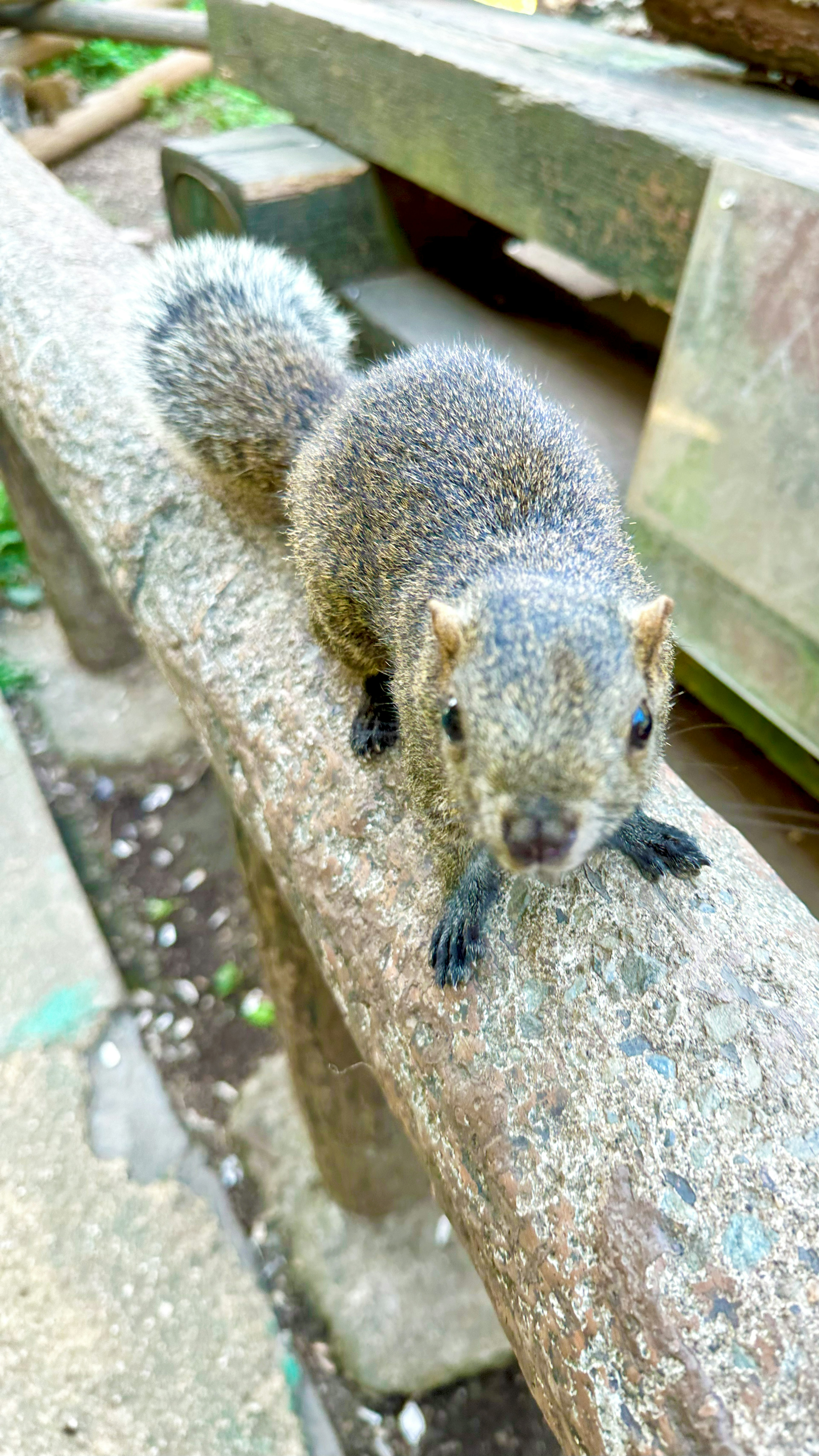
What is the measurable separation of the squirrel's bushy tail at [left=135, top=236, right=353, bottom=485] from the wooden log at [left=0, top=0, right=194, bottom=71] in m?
5.54

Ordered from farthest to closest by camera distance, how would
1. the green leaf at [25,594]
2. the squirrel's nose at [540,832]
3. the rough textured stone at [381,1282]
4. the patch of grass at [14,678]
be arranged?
1. the green leaf at [25,594]
2. the patch of grass at [14,678]
3. the rough textured stone at [381,1282]
4. the squirrel's nose at [540,832]

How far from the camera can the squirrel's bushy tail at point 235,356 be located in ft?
6.61

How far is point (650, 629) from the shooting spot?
1.19 metres

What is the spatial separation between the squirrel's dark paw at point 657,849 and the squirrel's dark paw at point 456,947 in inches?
8.4

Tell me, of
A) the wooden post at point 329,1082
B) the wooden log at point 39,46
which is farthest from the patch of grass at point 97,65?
the wooden post at point 329,1082

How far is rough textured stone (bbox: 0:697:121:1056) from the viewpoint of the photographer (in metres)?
2.69

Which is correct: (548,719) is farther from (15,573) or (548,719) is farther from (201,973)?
(15,573)

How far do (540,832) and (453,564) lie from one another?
23.0 inches

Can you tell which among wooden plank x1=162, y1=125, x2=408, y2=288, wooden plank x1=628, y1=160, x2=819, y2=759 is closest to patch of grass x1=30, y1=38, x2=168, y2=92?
wooden plank x1=162, y1=125, x2=408, y2=288

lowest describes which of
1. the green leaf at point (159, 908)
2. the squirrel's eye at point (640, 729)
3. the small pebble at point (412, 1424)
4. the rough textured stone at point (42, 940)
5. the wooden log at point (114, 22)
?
the small pebble at point (412, 1424)

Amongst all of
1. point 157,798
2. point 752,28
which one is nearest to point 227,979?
point 157,798

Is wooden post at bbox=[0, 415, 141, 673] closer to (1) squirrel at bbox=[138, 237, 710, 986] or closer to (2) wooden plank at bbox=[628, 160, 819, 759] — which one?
(1) squirrel at bbox=[138, 237, 710, 986]

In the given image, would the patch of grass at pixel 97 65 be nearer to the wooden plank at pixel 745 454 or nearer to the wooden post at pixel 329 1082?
the wooden plank at pixel 745 454

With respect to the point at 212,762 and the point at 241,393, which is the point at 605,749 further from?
the point at 241,393
